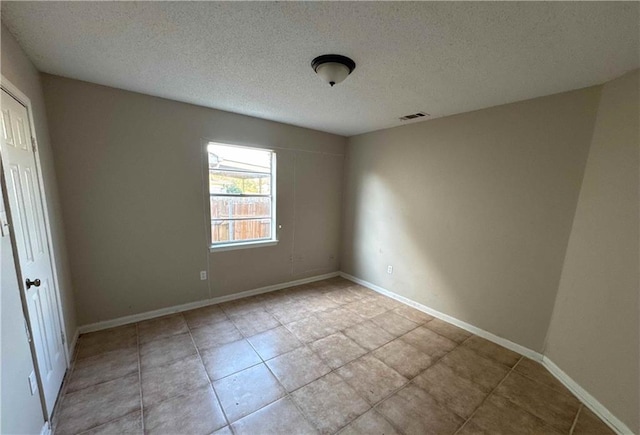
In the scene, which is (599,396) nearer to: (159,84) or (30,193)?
(30,193)

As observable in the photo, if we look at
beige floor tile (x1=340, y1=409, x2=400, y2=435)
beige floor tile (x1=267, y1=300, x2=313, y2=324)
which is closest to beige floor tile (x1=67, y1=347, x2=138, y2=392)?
beige floor tile (x1=267, y1=300, x2=313, y2=324)

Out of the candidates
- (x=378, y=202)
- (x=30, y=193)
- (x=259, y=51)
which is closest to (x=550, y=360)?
(x=378, y=202)

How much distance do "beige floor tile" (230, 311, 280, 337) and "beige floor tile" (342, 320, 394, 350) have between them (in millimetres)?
848

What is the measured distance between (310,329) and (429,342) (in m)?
1.26

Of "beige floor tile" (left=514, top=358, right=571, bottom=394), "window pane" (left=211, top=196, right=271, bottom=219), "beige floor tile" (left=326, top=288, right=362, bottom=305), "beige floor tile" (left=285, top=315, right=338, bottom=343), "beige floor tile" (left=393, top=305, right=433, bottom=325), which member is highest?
"window pane" (left=211, top=196, right=271, bottom=219)

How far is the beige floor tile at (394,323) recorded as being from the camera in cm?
275

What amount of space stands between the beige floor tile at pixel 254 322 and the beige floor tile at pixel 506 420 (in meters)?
1.95

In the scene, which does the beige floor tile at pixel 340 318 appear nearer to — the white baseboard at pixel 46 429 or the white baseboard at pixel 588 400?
the white baseboard at pixel 588 400

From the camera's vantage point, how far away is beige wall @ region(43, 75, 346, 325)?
231 centimetres

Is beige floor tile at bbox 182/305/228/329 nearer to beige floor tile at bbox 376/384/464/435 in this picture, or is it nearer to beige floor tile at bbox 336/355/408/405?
beige floor tile at bbox 336/355/408/405

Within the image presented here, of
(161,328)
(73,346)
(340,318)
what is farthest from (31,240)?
(340,318)

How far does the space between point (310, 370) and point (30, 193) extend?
240cm

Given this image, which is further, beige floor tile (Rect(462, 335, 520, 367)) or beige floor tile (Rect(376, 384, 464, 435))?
beige floor tile (Rect(462, 335, 520, 367))

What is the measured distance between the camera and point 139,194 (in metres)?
2.62
